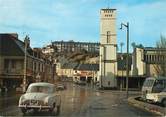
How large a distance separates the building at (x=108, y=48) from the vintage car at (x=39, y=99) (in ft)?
358

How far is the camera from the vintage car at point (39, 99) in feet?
85.9

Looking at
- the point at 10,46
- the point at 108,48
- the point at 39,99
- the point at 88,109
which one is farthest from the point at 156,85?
the point at 108,48

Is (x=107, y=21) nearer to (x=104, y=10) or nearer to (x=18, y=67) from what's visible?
(x=104, y=10)

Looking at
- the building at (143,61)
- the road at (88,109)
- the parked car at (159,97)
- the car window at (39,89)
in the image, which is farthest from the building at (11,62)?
the car window at (39,89)

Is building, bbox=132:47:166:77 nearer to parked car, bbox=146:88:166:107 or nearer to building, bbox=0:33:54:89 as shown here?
building, bbox=0:33:54:89

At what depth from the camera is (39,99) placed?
26.3 meters

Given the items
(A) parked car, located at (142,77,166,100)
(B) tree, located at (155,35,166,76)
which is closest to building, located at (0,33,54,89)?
(B) tree, located at (155,35,166,76)

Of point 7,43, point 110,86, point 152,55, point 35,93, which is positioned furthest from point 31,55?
point 35,93

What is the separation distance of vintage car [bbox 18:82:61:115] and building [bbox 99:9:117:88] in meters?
109

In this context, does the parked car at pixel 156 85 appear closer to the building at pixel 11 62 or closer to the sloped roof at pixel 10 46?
the building at pixel 11 62

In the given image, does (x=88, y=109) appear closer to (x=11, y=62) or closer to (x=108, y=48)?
(x=11, y=62)

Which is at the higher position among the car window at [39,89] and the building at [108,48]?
the building at [108,48]

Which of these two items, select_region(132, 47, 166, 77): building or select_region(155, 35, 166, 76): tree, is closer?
select_region(155, 35, 166, 76): tree

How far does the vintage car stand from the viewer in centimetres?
2617
